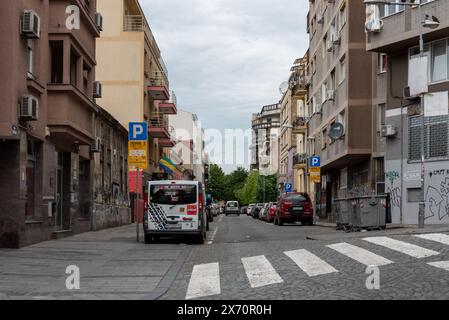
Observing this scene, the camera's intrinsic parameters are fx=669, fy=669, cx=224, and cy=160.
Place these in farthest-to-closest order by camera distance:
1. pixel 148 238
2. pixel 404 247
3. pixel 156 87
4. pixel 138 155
Result: 1. pixel 156 87
2. pixel 138 155
3. pixel 148 238
4. pixel 404 247

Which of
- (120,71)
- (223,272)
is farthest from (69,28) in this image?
(120,71)

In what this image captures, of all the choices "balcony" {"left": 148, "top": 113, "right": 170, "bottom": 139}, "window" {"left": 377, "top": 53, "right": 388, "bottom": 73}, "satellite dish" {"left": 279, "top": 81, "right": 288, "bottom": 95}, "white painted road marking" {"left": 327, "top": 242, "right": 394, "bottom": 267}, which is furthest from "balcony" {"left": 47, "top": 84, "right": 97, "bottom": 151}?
"satellite dish" {"left": 279, "top": 81, "right": 288, "bottom": 95}

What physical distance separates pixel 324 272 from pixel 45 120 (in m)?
11.2

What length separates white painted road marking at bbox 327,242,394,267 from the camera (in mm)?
12427

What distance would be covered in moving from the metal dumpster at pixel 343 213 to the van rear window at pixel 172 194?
22.4 feet

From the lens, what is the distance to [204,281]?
10812 mm

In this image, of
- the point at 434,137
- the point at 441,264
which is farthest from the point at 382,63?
the point at 441,264

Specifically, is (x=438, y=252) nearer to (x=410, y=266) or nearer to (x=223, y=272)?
(x=410, y=266)

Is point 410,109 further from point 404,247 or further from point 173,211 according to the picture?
point 404,247

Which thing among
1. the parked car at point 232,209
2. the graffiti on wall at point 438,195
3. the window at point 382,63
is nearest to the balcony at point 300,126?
the parked car at point 232,209

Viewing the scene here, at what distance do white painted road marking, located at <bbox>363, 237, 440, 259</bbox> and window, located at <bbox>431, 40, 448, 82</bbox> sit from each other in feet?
45.5

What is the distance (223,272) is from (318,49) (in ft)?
129

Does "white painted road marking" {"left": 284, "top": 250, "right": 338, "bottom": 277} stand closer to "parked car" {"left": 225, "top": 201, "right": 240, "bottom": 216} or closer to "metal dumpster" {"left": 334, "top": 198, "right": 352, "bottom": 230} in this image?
"metal dumpster" {"left": 334, "top": 198, "right": 352, "bottom": 230}

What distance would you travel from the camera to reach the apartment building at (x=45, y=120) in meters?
16.8
